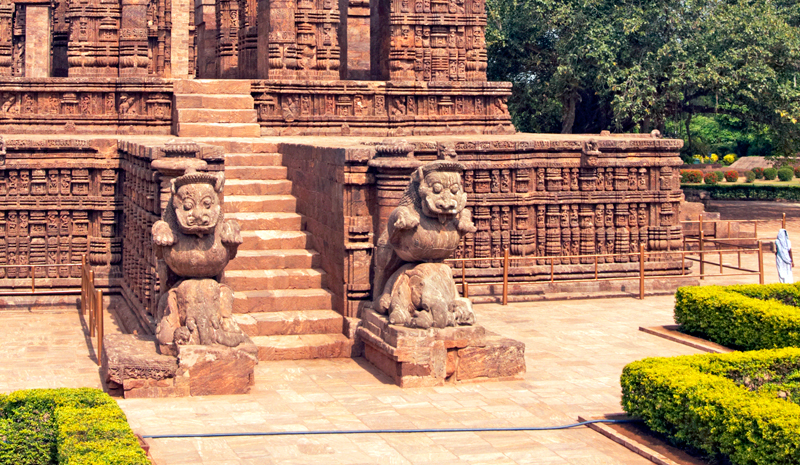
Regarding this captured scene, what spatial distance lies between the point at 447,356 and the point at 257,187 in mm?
4489

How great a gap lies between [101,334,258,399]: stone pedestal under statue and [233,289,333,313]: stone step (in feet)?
6.13

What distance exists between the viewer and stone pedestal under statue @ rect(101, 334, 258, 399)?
8.88 meters

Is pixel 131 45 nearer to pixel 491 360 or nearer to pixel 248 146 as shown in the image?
pixel 248 146

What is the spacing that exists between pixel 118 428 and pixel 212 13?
55.8ft

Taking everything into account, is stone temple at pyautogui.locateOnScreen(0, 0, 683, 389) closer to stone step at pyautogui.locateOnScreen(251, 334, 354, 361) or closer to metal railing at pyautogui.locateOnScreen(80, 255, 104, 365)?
stone step at pyautogui.locateOnScreen(251, 334, 354, 361)

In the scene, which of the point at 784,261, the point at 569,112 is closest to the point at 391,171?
the point at 784,261

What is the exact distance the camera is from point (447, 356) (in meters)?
9.55

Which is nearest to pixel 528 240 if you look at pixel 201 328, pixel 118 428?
pixel 201 328

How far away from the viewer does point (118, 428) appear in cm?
675

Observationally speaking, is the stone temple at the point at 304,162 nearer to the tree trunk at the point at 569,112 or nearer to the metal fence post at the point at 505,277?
the metal fence post at the point at 505,277

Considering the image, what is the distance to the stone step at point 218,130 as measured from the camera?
1528cm

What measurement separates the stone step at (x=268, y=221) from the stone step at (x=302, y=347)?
1915 millimetres

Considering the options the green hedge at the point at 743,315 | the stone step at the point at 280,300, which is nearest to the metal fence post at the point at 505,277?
the green hedge at the point at 743,315

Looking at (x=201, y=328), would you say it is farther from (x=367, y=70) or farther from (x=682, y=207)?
(x=682, y=207)
